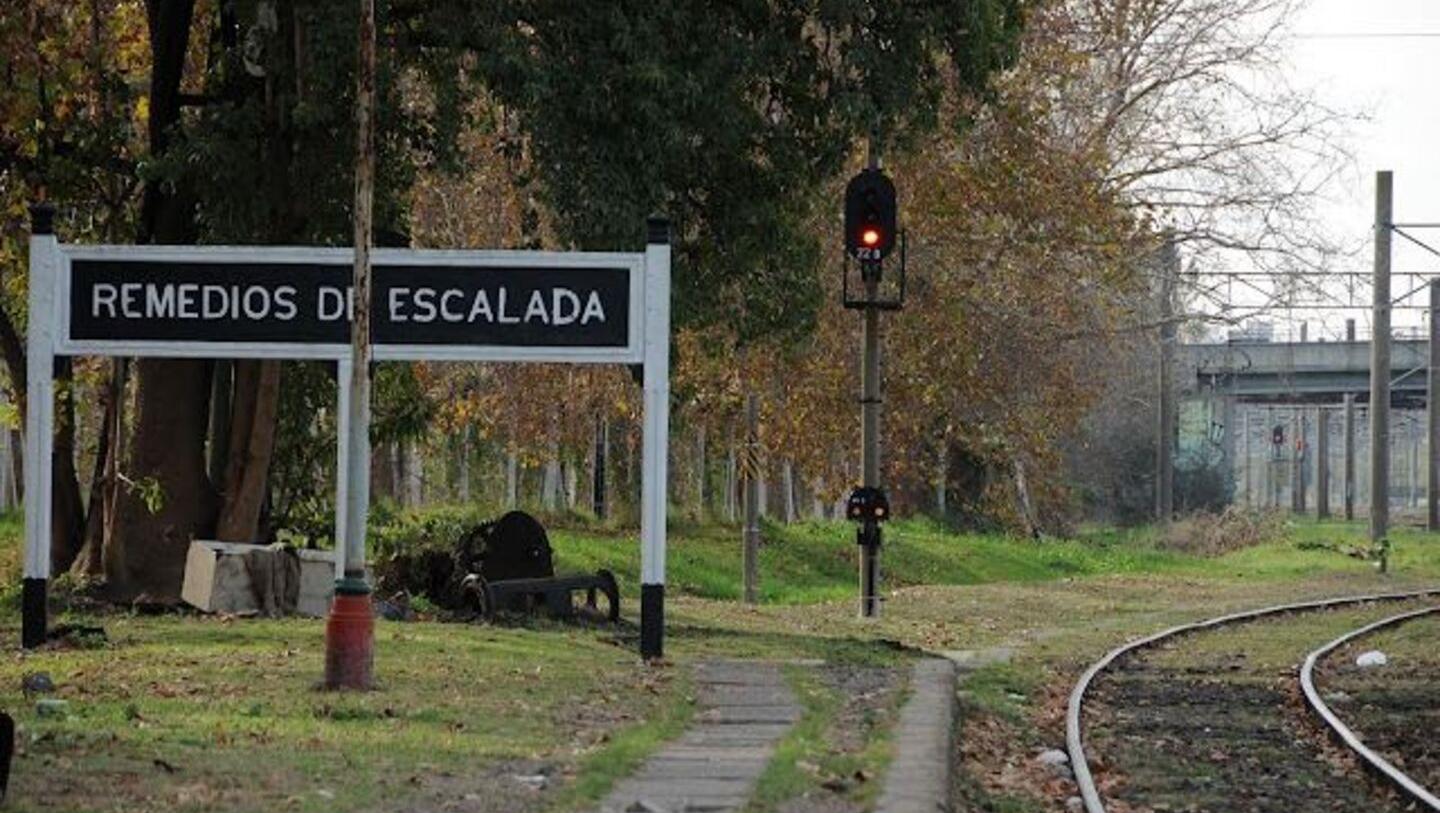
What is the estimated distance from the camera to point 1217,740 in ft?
62.8

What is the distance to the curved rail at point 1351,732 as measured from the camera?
15.4 meters

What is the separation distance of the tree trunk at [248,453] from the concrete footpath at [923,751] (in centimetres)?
803

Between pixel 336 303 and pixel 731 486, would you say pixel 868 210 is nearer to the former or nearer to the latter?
pixel 336 303

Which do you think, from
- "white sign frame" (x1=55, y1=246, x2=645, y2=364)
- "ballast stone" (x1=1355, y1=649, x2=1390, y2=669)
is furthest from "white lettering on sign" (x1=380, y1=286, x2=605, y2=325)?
"ballast stone" (x1=1355, y1=649, x2=1390, y2=669)

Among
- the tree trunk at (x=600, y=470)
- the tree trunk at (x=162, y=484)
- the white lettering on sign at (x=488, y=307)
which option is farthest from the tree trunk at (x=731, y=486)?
the white lettering on sign at (x=488, y=307)

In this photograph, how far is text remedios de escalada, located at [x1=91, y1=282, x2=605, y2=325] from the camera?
2112 cm

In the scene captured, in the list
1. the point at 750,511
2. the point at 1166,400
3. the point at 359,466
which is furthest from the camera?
the point at 1166,400

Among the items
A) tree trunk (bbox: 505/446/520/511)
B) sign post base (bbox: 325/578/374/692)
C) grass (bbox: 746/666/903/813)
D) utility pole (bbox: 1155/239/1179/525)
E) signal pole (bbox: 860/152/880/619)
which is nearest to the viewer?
grass (bbox: 746/666/903/813)

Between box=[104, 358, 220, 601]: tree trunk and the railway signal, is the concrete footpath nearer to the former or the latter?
the railway signal

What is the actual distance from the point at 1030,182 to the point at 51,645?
20.5 meters

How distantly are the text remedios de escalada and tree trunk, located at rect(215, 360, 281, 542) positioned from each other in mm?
5368

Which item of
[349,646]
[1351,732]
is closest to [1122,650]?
[1351,732]

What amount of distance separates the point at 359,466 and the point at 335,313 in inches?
103

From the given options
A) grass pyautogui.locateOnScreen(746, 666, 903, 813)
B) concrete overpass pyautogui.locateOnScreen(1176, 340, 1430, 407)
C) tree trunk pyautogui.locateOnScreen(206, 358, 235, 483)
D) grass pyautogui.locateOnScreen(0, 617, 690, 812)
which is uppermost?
concrete overpass pyautogui.locateOnScreen(1176, 340, 1430, 407)
